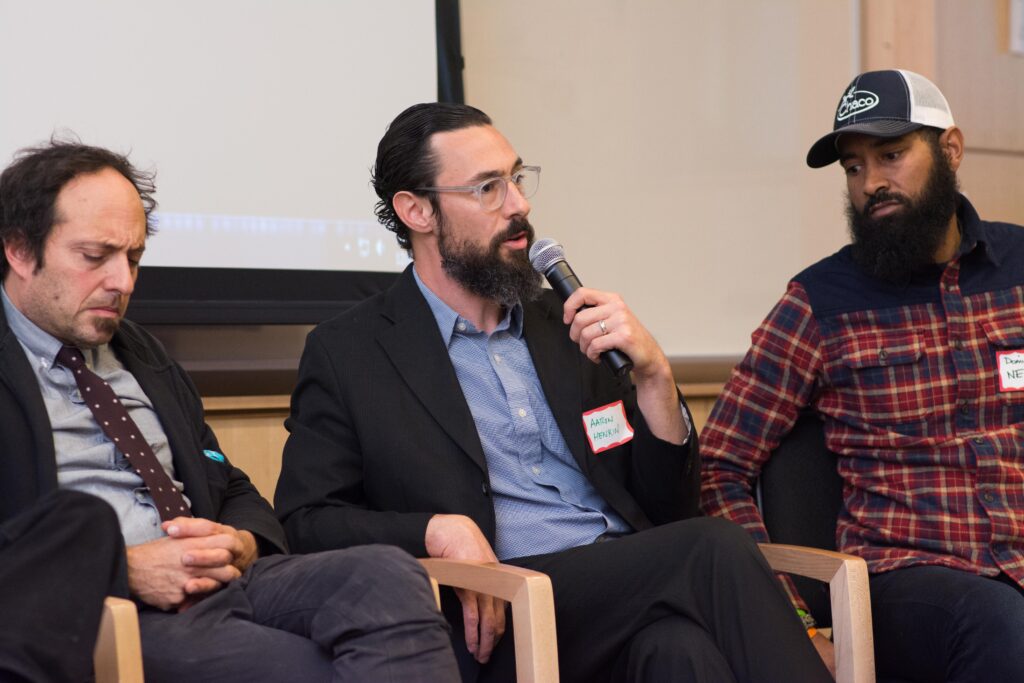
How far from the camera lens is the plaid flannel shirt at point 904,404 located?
230 cm

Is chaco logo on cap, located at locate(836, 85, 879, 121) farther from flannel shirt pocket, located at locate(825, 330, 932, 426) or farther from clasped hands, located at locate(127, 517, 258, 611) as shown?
clasped hands, located at locate(127, 517, 258, 611)

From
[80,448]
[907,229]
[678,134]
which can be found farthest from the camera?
[678,134]

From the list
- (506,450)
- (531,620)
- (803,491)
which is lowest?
(803,491)

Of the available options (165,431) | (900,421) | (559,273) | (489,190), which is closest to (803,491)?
(900,421)

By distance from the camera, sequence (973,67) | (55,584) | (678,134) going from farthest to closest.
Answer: (973,67)
(678,134)
(55,584)

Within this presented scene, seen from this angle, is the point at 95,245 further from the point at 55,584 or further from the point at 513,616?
the point at 513,616

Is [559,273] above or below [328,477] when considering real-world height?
above

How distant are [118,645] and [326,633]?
0.30 metres

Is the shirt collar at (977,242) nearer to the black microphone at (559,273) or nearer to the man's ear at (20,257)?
the black microphone at (559,273)

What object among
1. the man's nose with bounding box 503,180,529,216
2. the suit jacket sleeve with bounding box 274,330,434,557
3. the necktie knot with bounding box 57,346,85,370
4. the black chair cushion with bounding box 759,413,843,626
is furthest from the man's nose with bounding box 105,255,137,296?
the black chair cushion with bounding box 759,413,843,626

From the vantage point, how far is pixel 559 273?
2.05 metres

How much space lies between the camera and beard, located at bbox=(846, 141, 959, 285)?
7.95 feet

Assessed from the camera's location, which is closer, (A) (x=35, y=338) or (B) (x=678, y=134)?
(A) (x=35, y=338)

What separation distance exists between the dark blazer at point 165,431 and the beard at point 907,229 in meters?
1.34
